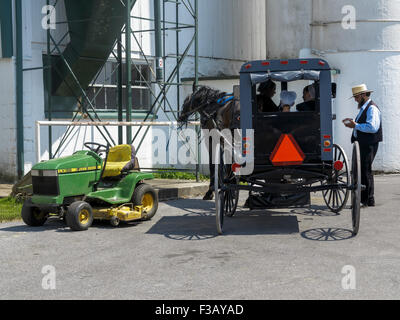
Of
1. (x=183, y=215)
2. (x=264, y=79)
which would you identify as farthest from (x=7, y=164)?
(x=264, y=79)

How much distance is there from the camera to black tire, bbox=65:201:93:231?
973 cm

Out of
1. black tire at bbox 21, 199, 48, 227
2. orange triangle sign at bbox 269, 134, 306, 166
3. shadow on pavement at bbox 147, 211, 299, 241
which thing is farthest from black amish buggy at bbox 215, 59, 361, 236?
black tire at bbox 21, 199, 48, 227

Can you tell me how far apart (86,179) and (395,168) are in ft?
36.9

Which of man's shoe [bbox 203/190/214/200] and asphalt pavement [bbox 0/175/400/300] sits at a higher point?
man's shoe [bbox 203/190/214/200]

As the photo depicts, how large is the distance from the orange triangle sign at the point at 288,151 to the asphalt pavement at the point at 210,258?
102 cm

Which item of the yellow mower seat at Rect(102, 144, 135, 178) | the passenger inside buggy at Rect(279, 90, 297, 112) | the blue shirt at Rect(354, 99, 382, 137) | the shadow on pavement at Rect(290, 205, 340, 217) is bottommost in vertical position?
the shadow on pavement at Rect(290, 205, 340, 217)

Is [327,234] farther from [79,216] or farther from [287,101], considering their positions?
[79,216]

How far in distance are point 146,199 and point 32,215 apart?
184cm

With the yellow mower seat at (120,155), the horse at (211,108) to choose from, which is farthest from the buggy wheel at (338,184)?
the yellow mower seat at (120,155)

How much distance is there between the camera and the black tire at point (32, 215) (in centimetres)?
1022

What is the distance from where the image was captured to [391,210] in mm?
11445

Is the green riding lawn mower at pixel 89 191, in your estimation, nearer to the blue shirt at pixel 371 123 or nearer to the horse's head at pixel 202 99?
the horse's head at pixel 202 99

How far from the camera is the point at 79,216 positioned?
984 cm

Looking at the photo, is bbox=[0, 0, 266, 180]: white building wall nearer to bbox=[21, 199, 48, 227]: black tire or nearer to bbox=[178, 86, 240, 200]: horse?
bbox=[178, 86, 240, 200]: horse
